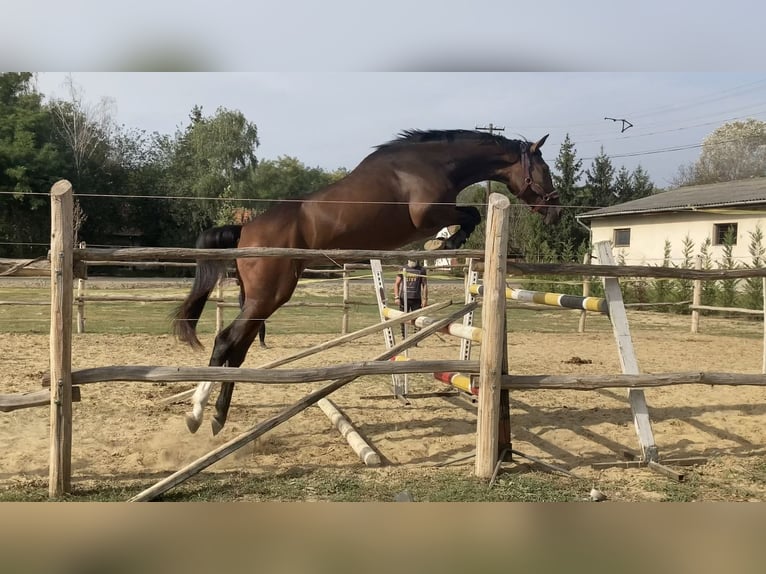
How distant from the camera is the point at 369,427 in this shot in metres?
4.29

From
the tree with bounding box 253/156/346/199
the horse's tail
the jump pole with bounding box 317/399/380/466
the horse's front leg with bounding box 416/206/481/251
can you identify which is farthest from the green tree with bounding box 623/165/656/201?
the horse's tail

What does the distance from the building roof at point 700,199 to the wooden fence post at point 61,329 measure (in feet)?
9.74

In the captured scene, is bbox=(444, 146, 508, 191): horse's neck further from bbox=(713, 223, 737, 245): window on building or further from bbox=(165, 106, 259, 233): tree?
bbox=(713, 223, 737, 245): window on building

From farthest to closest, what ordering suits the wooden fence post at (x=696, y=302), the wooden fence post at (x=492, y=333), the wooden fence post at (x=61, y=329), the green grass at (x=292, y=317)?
the wooden fence post at (x=696, y=302)
the green grass at (x=292, y=317)
the wooden fence post at (x=492, y=333)
the wooden fence post at (x=61, y=329)

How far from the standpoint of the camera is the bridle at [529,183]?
3553 millimetres

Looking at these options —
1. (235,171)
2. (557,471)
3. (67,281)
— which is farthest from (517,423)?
(67,281)

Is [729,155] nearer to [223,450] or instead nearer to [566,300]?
[566,300]

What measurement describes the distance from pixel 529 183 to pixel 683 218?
1176 millimetres

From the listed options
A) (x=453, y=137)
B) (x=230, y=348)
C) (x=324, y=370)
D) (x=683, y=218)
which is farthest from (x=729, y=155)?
(x=230, y=348)

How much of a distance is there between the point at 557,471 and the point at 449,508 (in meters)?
0.97

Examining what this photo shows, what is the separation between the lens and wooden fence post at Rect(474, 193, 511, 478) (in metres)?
3.15

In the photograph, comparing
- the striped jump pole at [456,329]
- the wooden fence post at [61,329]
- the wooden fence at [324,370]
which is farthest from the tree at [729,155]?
the wooden fence post at [61,329]

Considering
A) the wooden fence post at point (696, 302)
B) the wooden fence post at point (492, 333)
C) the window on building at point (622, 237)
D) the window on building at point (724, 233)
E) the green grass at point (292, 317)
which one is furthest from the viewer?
the wooden fence post at point (696, 302)

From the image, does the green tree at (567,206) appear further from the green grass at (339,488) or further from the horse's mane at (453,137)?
the green grass at (339,488)
